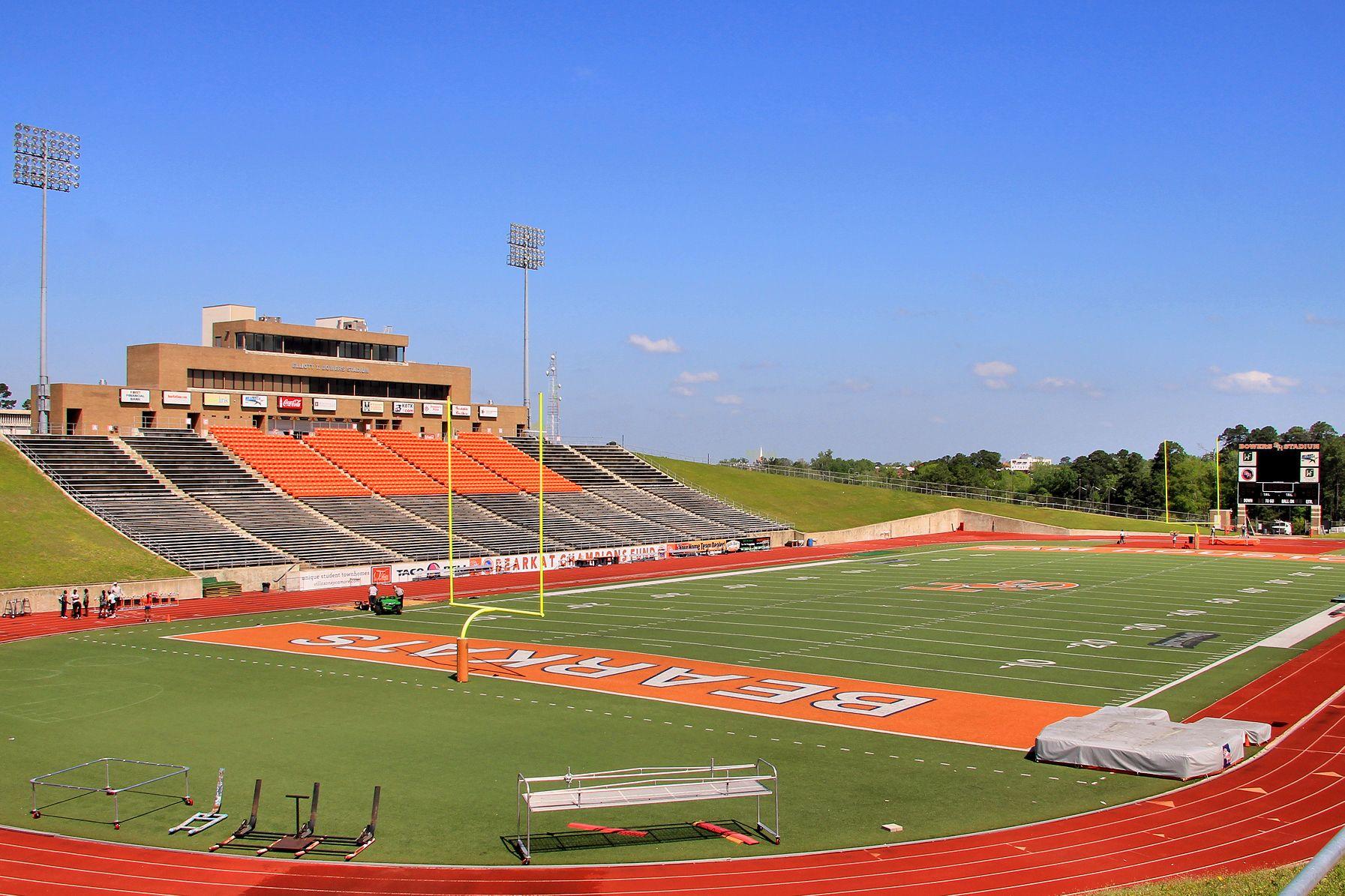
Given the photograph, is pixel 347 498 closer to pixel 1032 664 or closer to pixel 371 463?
pixel 371 463

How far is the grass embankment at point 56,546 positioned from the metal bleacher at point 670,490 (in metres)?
35.6

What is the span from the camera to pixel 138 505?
Result: 47.3 meters

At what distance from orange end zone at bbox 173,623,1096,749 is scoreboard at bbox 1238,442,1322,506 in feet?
110

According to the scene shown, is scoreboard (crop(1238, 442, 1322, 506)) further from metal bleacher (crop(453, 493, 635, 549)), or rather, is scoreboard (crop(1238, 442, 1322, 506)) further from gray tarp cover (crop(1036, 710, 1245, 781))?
gray tarp cover (crop(1036, 710, 1245, 781))

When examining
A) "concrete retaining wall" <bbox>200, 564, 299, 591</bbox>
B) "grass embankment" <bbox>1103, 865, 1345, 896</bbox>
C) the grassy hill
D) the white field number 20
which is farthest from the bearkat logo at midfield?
"grass embankment" <bbox>1103, 865, 1345, 896</bbox>

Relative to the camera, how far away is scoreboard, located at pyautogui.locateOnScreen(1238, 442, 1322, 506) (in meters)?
48.5

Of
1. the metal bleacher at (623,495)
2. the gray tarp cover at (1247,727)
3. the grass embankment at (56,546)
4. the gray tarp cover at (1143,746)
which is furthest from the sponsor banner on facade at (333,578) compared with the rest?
the gray tarp cover at (1247,727)

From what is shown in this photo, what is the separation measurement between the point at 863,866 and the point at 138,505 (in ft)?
142

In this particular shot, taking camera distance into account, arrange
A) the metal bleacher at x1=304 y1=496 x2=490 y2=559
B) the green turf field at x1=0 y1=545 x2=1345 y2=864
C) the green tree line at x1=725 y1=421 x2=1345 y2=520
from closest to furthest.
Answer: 1. the green turf field at x1=0 y1=545 x2=1345 y2=864
2. the metal bleacher at x1=304 y1=496 x2=490 y2=559
3. the green tree line at x1=725 y1=421 x2=1345 y2=520

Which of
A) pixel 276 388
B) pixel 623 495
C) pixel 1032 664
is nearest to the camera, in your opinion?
pixel 1032 664

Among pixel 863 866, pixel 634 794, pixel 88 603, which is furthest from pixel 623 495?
pixel 863 866

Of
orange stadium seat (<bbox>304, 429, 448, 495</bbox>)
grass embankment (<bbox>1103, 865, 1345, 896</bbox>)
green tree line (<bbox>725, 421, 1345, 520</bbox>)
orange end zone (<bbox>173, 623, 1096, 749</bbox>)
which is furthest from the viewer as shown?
green tree line (<bbox>725, 421, 1345, 520</bbox>)

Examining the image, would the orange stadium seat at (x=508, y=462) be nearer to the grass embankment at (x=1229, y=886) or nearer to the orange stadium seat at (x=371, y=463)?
the orange stadium seat at (x=371, y=463)

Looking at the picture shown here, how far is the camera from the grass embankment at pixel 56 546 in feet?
123
